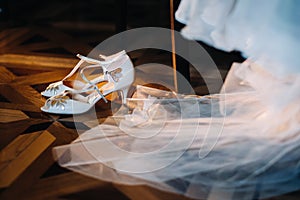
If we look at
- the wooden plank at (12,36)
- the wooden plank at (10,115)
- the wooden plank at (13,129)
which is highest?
the wooden plank at (12,36)

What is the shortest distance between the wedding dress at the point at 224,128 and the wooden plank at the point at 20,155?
0.14 feet

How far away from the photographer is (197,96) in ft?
3.82

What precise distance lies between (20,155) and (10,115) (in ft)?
0.60

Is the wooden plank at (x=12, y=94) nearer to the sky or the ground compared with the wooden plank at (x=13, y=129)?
nearer to the sky

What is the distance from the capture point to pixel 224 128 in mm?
991

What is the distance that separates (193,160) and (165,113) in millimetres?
191

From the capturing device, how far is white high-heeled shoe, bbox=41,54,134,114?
3.63ft

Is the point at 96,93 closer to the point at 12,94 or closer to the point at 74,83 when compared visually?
the point at 74,83

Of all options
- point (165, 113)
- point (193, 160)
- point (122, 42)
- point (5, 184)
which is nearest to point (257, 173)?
point (193, 160)

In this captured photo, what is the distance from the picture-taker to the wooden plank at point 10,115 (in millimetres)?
→ 1071

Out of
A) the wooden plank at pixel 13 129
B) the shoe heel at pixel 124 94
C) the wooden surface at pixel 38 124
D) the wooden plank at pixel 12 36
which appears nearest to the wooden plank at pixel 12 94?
the wooden surface at pixel 38 124

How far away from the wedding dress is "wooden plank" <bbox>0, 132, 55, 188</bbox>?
0.04m

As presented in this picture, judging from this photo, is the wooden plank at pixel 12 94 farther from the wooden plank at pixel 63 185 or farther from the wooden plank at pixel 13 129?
the wooden plank at pixel 63 185

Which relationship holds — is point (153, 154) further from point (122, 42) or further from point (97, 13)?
point (97, 13)
